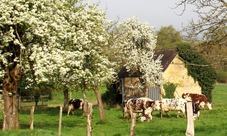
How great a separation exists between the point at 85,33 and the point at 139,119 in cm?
1048

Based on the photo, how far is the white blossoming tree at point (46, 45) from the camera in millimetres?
19203

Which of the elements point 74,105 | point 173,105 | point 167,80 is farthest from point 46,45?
point 167,80

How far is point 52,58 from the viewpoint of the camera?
19578 millimetres

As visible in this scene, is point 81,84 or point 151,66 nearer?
point 81,84

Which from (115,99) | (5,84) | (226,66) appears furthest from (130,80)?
(226,66)

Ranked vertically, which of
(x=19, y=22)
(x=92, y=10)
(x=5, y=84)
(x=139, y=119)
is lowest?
(x=139, y=119)

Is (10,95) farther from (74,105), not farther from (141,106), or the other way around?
(74,105)

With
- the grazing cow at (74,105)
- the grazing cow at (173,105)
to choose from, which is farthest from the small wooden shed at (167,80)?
the grazing cow at (173,105)

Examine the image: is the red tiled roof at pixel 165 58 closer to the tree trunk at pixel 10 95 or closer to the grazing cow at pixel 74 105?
the grazing cow at pixel 74 105

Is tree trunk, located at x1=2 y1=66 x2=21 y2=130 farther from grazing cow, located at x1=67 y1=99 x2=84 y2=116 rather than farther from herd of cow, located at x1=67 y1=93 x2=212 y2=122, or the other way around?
grazing cow, located at x1=67 y1=99 x2=84 y2=116

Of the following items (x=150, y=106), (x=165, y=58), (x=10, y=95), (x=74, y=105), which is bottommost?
(x=150, y=106)

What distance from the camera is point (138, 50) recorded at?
4347 centimetres

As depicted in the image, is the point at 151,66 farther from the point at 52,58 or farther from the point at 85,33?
the point at 52,58

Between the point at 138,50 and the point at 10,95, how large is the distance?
2426 cm
